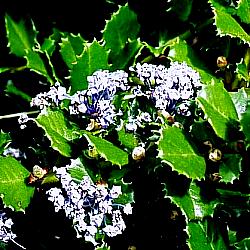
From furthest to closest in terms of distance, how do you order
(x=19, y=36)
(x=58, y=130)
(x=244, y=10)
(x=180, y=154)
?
(x=19, y=36) < (x=244, y=10) < (x=58, y=130) < (x=180, y=154)

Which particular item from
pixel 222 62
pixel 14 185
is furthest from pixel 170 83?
pixel 14 185

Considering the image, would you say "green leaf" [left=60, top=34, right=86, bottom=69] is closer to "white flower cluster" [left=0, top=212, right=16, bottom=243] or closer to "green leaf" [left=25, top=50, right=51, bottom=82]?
"green leaf" [left=25, top=50, right=51, bottom=82]

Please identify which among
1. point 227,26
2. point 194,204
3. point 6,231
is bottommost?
point 6,231

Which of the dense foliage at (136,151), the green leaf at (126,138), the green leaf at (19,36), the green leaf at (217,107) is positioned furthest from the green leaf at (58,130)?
the green leaf at (19,36)

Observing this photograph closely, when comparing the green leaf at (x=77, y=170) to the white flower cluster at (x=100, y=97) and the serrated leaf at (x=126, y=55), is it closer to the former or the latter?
the white flower cluster at (x=100, y=97)

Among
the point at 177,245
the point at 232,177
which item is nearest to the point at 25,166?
the point at 177,245

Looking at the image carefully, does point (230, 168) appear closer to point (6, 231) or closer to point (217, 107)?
point (217, 107)

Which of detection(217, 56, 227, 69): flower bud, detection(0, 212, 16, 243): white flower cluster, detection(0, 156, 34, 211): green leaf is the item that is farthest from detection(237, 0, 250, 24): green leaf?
detection(0, 212, 16, 243): white flower cluster
